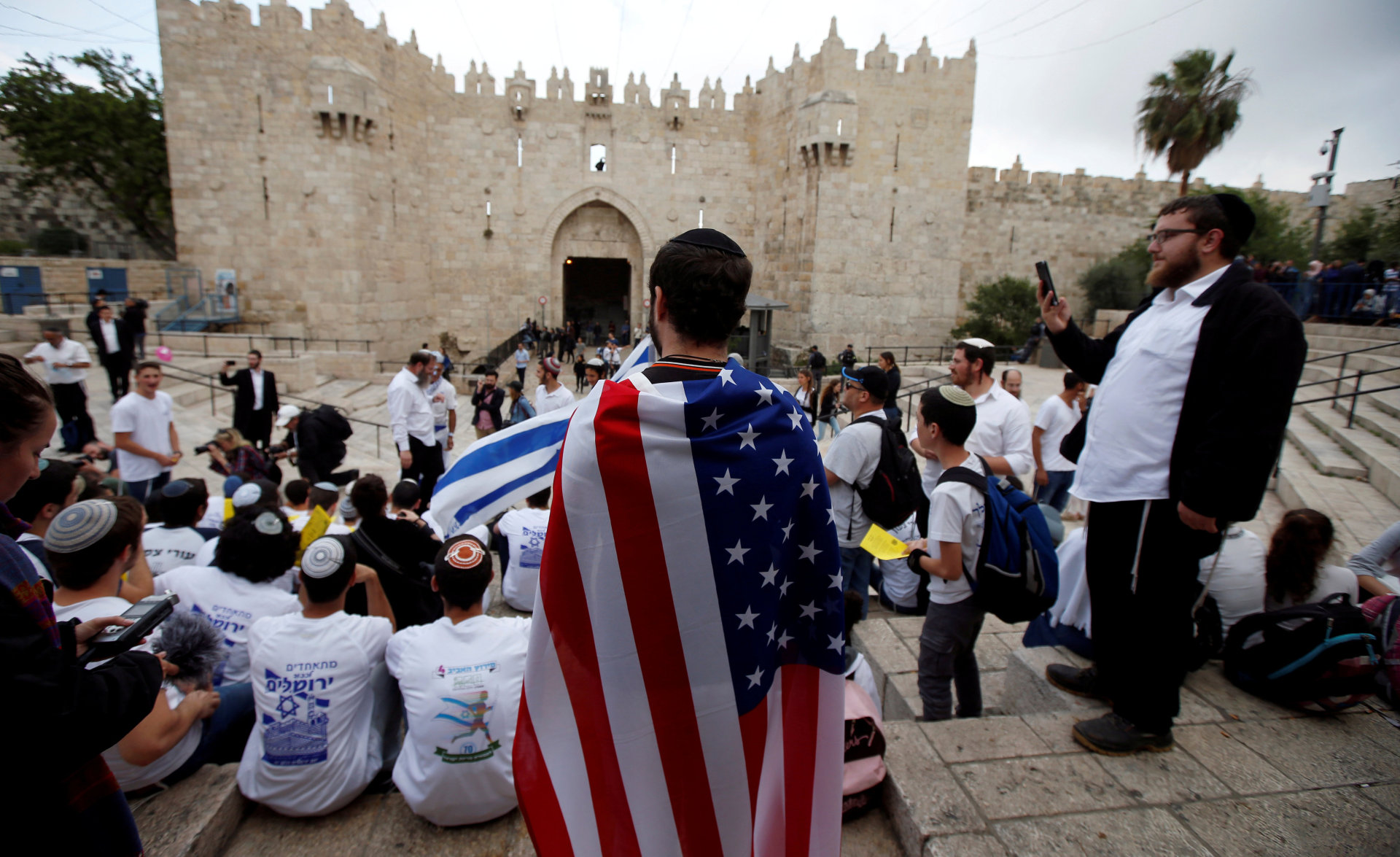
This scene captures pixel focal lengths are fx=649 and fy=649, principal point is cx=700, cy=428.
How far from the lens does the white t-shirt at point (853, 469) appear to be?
11.3 ft

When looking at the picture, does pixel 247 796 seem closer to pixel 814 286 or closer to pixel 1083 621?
pixel 1083 621

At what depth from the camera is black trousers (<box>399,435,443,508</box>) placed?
21.7 ft

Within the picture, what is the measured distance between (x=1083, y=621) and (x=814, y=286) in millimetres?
15924

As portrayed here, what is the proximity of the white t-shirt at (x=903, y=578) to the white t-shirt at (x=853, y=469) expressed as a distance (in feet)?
2.40

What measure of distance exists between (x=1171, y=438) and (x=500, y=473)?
3012 mm

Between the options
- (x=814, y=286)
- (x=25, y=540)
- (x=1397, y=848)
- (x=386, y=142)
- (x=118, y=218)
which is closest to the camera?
(x=1397, y=848)

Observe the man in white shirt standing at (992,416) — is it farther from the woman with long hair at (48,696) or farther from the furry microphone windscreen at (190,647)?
the woman with long hair at (48,696)

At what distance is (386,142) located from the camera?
55.8 ft

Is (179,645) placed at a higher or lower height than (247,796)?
higher

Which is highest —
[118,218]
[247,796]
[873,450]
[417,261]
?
[118,218]

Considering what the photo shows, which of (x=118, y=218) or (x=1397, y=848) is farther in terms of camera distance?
(x=118, y=218)

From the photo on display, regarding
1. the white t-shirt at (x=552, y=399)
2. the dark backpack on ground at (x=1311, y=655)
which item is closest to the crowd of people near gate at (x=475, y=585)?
the dark backpack on ground at (x=1311, y=655)

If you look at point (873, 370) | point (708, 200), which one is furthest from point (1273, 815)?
point (708, 200)

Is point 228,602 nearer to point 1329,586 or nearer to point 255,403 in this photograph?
point 1329,586
